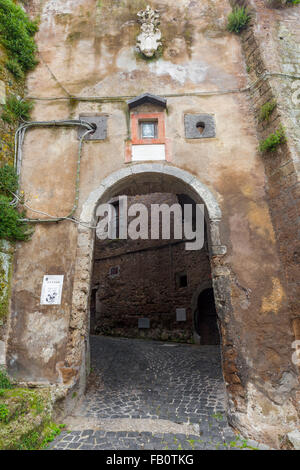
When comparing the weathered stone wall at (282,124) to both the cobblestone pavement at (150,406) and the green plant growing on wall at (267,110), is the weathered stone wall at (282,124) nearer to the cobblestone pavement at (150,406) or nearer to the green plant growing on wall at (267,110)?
the green plant growing on wall at (267,110)

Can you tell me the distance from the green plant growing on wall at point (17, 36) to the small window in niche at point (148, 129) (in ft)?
8.36

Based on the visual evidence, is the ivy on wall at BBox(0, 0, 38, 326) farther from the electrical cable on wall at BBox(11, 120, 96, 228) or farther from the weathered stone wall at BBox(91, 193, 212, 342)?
the weathered stone wall at BBox(91, 193, 212, 342)

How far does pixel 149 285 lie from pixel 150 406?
6.72m

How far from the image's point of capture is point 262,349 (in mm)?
3857

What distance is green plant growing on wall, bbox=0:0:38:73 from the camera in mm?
5180

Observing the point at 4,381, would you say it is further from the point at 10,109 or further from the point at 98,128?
the point at 10,109

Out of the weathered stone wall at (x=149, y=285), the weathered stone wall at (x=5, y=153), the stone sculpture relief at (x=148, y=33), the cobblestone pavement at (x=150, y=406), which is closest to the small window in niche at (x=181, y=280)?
the weathered stone wall at (x=149, y=285)

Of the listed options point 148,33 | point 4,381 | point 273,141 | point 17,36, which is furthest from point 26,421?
point 148,33

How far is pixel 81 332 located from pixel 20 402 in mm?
1206

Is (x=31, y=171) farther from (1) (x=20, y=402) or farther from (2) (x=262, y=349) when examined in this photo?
(2) (x=262, y=349)

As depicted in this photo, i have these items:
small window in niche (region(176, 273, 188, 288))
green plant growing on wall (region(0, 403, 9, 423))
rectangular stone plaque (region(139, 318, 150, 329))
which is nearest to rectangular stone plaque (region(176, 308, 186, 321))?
small window in niche (region(176, 273, 188, 288))

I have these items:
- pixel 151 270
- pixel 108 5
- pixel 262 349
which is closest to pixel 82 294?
pixel 262 349

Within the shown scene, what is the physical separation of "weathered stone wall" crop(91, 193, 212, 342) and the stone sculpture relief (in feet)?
20.2
